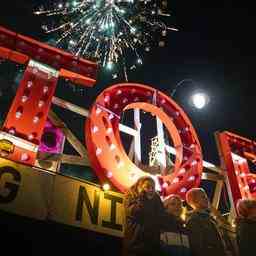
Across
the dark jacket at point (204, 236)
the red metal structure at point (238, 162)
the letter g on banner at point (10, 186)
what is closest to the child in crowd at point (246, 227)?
the dark jacket at point (204, 236)

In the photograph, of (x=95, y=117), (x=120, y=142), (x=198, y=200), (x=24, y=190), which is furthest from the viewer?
(x=120, y=142)

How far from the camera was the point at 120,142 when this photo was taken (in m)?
9.34

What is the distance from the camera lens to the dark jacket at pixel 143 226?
6.04 meters

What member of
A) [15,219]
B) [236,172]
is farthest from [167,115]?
[15,219]

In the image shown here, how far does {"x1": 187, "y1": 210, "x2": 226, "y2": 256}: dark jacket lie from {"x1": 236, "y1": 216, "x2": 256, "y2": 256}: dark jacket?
1.22 feet

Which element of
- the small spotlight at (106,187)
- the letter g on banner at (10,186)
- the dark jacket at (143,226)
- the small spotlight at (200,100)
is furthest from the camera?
the small spotlight at (200,100)

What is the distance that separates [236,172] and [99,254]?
4857 millimetres

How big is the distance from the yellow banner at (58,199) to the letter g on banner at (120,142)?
2.24 ft

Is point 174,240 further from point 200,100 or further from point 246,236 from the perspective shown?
point 200,100

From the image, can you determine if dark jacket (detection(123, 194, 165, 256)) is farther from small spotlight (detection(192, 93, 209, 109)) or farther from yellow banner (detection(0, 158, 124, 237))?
small spotlight (detection(192, 93, 209, 109))

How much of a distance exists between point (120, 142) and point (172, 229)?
332 centimetres

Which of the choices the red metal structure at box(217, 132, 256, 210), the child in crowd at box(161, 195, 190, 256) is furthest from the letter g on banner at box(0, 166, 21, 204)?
the red metal structure at box(217, 132, 256, 210)

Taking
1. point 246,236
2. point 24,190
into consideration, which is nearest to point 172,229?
point 246,236

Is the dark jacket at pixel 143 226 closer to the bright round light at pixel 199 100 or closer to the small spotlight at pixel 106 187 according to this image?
the small spotlight at pixel 106 187
